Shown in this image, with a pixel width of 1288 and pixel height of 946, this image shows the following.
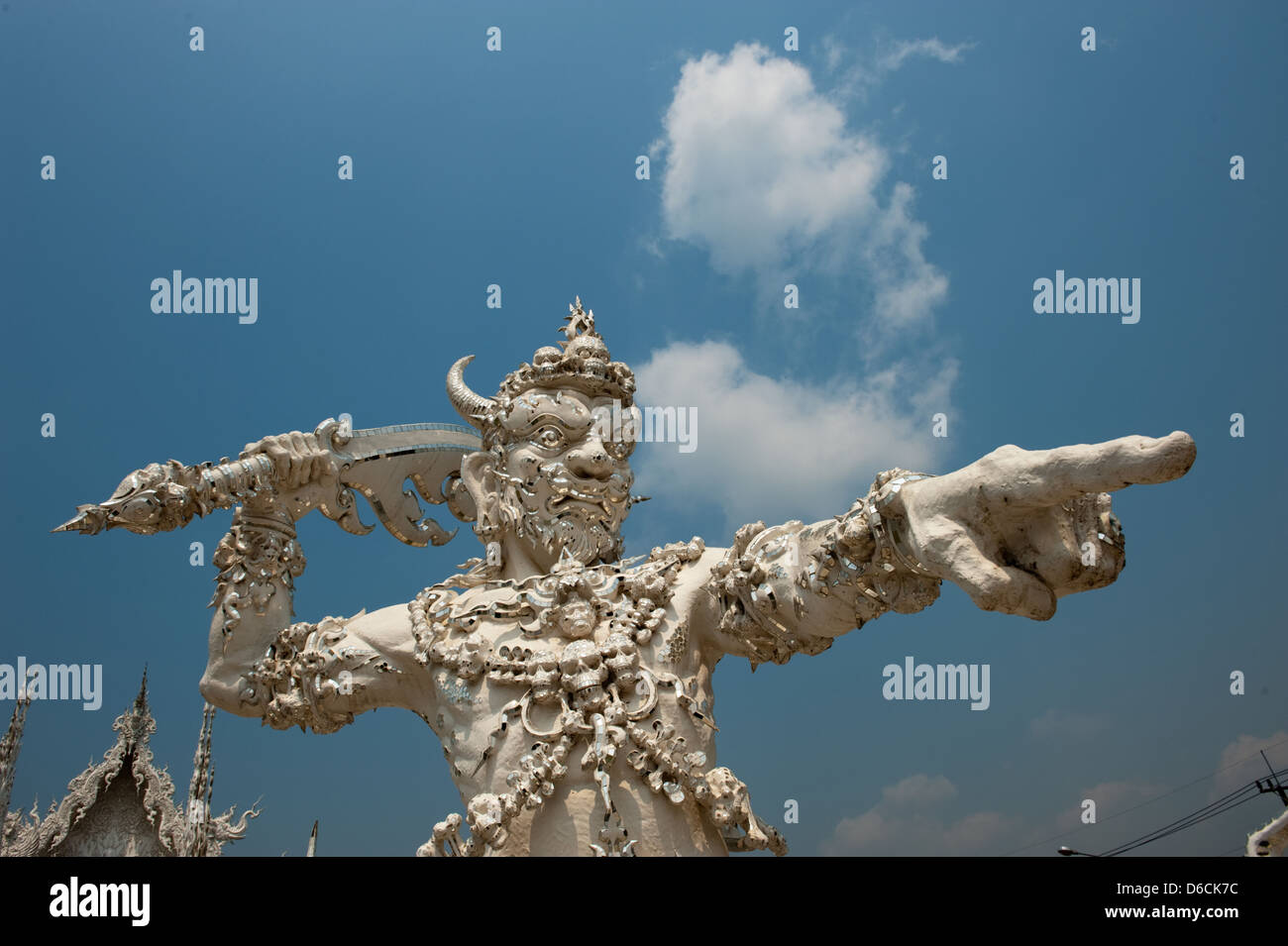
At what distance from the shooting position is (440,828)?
378cm

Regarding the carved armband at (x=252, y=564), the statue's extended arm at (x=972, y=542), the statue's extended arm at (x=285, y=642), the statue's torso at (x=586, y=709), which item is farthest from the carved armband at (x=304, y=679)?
the statue's extended arm at (x=972, y=542)

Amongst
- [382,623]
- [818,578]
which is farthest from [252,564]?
[818,578]

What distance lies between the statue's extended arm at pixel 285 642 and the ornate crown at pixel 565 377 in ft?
2.81

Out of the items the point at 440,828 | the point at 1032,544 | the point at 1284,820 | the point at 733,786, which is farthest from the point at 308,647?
the point at 1284,820

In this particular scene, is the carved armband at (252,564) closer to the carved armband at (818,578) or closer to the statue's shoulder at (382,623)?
the statue's shoulder at (382,623)

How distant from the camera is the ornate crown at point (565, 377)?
472cm

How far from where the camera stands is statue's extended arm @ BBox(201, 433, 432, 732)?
433cm

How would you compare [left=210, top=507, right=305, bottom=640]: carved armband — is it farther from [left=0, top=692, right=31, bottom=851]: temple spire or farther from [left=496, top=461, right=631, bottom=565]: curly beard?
[left=0, top=692, right=31, bottom=851]: temple spire

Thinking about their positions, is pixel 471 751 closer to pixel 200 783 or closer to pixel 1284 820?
pixel 1284 820

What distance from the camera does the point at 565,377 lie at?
4.71 metres

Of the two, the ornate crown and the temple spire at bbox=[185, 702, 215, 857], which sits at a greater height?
the ornate crown

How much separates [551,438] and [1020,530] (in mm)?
2170

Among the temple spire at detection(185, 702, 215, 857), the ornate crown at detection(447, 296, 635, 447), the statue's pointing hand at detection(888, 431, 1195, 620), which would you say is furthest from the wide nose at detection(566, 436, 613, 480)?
the temple spire at detection(185, 702, 215, 857)
